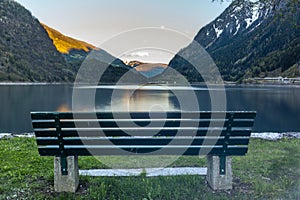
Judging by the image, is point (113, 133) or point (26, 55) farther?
point (26, 55)

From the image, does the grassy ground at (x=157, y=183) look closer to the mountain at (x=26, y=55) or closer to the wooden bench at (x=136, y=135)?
the wooden bench at (x=136, y=135)

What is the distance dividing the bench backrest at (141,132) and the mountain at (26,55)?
128 metres

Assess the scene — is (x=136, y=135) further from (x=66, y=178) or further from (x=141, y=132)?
(x=66, y=178)

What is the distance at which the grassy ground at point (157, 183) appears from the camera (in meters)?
4.43

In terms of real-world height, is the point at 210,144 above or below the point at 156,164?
above

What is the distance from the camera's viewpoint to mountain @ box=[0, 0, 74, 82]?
132625 millimetres

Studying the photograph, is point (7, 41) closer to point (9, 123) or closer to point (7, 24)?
point (7, 24)

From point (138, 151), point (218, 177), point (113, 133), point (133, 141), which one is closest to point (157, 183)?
point (138, 151)

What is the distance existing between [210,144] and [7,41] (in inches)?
7044

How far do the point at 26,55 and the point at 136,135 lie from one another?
173 metres

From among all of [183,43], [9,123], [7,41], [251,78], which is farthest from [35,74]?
[183,43]

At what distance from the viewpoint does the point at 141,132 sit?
14.4ft

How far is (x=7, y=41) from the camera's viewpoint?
161 metres

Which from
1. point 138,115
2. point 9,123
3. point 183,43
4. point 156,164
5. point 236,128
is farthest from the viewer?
point 9,123
